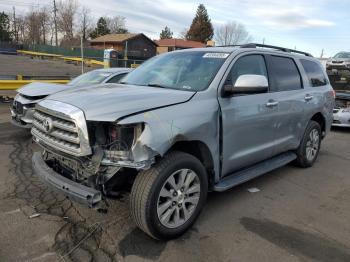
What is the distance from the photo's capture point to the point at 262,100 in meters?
4.71

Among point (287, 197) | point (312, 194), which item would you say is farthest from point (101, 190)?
point (312, 194)

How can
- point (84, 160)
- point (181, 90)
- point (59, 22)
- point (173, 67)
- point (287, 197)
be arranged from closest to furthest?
point (84, 160)
point (181, 90)
point (173, 67)
point (287, 197)
point (59, 22)

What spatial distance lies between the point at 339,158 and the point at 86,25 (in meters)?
86.2

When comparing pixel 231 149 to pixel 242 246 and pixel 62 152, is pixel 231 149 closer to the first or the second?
pixel 242 246

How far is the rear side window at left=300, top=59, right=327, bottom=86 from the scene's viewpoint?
6125 mm

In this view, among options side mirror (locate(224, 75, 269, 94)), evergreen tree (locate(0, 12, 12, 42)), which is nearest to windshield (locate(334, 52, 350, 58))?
side mirror (locate(224, 75, 269, 94))

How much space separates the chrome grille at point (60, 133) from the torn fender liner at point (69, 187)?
27 centimetres

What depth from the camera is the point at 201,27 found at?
269 feet

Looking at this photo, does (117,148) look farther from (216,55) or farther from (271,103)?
(271,103)

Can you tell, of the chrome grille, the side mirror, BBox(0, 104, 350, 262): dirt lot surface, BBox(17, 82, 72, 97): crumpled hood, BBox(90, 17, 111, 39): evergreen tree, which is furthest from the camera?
BBox(90, 17, 111, 39): evergreen tree

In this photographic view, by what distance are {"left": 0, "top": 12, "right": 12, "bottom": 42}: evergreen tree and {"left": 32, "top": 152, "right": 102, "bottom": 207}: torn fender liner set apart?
8529cm

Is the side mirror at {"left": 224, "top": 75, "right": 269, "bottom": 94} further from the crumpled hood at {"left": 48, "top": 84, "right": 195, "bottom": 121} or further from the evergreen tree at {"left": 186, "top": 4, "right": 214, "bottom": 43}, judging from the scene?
the evergreen tree at {"left": 186, "top": 4, "right": 214, "bottom": 43}

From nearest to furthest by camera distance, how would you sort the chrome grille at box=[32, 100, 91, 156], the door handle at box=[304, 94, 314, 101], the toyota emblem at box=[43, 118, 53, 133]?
1. the chrome grille at box=[32, 100, 91, 156]
2. the toyota emblem at box=[43, 118, 53, 133]
3. the door handle at box=[304, 94, 314, 101]

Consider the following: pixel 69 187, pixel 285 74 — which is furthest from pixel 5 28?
pixel 69 187
